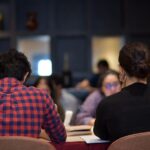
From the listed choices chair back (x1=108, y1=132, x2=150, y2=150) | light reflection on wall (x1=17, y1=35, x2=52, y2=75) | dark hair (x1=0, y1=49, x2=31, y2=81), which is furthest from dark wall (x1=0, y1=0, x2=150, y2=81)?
chair back (x1=108, y1=132, x2=150, y2=150)

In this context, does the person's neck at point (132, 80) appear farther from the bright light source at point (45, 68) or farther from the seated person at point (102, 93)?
the bright light source at point (45, 68)

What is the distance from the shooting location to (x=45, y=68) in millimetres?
7363

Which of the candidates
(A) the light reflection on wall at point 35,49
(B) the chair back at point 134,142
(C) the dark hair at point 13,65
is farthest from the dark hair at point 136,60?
(A) the light reflection on wall at point 35,49

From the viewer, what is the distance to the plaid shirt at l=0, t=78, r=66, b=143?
2.01 m

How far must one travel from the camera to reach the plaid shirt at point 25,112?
6.59 feet

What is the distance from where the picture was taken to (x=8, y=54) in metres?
2.18

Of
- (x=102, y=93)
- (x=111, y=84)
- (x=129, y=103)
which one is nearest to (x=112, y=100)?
(x=129, y=103)

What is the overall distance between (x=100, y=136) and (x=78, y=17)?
525cm

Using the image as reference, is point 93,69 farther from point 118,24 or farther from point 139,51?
point 139,51

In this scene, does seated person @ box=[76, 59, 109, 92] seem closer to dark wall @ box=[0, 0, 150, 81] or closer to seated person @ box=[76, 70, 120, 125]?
dark wall @ box=[0, 0, 150, 81]

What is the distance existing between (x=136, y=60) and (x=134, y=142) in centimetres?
43

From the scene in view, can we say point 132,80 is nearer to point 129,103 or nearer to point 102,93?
point 129,103

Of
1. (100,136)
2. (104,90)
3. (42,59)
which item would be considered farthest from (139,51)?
(42,59)

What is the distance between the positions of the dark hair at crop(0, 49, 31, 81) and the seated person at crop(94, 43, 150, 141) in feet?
1.49
